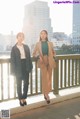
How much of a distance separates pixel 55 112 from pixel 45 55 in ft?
3.04

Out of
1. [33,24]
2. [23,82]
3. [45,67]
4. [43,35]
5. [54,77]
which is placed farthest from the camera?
[33,24]

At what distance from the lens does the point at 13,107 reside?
13.7 feet

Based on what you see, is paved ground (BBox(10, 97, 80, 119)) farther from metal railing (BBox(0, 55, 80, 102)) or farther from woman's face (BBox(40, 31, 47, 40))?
woman's face (BBox(40, 31, 47, 40))

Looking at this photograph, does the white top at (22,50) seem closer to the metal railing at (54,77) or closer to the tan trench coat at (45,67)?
the metal railing at (54,77)

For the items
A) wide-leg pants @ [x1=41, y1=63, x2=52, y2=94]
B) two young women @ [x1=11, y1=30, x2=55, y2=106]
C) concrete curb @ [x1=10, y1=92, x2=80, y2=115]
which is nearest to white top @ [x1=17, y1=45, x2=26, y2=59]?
two young women @ [x1=11, y1=30, x2=55, y2=106]

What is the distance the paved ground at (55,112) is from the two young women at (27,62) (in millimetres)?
224

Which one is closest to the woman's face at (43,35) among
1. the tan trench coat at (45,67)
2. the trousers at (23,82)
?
the tan trench coat at (45,67)

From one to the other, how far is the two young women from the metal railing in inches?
8.6

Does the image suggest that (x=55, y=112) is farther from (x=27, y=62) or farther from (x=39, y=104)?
(x=27, y=62)

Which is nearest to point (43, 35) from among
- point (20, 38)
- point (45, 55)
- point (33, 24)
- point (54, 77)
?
point (45, 55)

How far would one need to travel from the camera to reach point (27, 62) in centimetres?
418

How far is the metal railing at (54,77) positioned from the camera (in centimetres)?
453

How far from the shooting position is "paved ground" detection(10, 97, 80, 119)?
3925mm

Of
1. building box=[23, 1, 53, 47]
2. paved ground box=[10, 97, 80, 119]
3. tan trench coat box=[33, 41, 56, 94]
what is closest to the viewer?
paved ground box=[10, 97, 80, 119]
